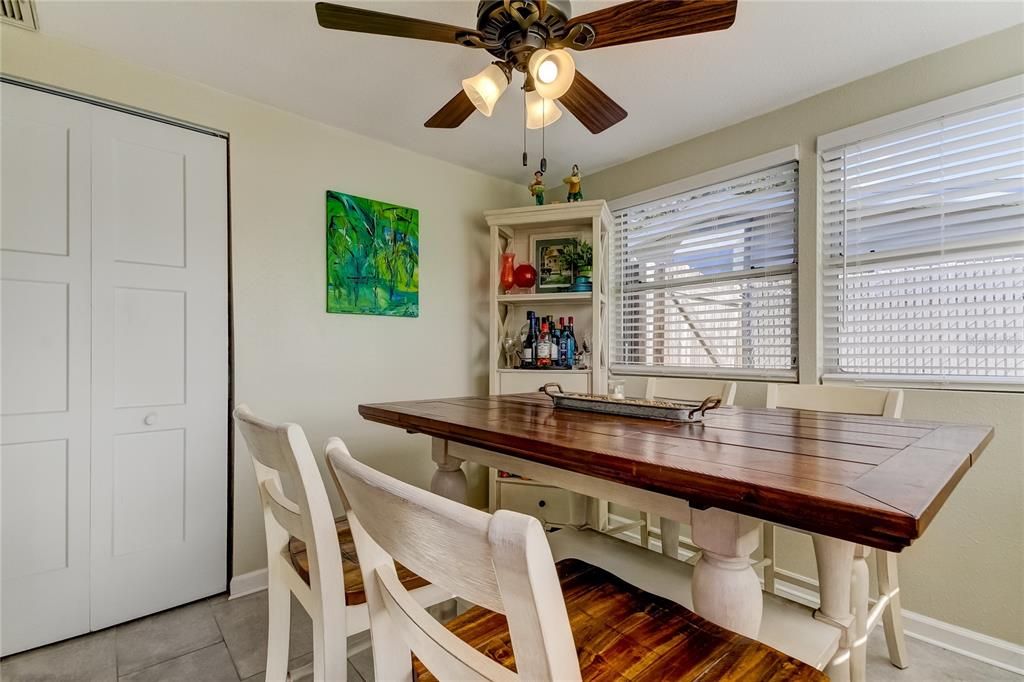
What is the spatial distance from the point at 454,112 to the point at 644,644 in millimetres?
1804

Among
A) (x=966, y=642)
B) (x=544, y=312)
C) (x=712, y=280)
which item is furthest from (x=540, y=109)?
(x=966, y=642)

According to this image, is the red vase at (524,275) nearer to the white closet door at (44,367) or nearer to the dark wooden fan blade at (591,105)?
the dark wooden fan blade at (591,105)

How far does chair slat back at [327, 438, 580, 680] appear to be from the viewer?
40cm

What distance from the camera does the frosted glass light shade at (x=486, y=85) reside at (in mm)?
1442

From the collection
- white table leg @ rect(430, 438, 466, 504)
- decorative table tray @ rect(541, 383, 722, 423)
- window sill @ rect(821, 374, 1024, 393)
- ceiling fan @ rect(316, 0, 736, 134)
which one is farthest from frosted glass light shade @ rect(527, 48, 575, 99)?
window sill @ rect(821, 374, 1024, 393)

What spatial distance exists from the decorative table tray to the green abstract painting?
1.44m

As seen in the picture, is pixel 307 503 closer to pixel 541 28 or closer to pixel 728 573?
pixel 728 573

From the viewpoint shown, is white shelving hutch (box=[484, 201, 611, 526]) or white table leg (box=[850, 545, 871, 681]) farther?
white shelving hutch (box=[484, 201, 611, 526])

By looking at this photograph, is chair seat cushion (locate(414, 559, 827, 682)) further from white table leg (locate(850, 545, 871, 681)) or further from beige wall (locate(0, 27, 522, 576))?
beige wall (locate(0, 27, 522, 576))

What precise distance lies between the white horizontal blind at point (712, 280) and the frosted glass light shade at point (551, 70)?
1.46 metres

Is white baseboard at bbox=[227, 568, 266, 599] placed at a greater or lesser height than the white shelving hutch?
lesser

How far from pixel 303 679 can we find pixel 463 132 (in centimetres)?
257

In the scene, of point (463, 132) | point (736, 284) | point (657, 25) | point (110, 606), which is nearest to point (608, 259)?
point (736, 284)

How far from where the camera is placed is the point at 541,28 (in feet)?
4.38
